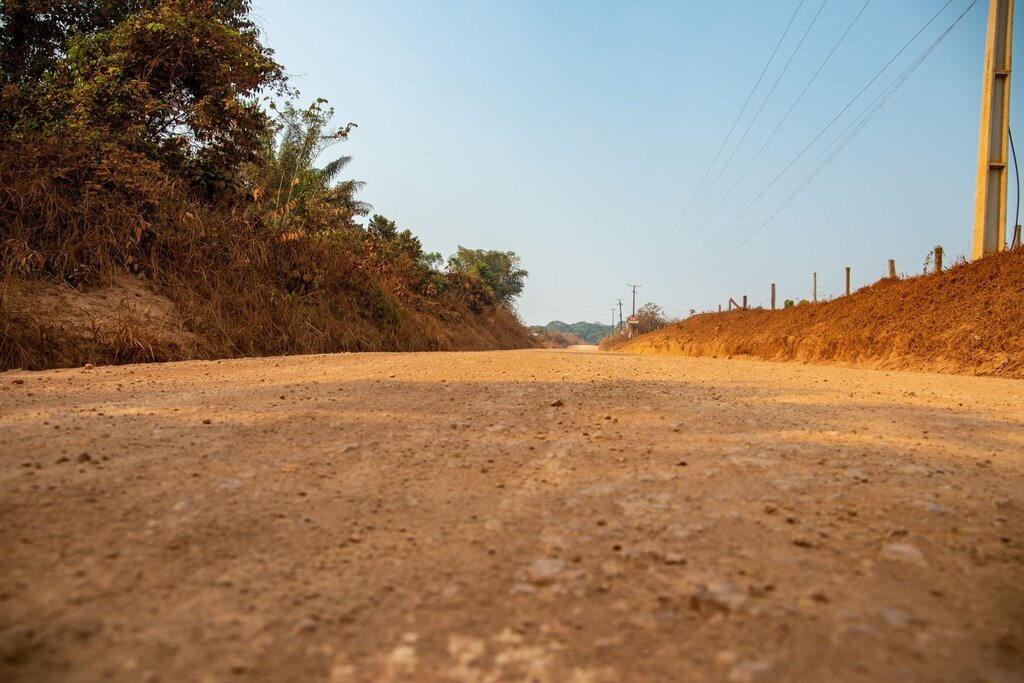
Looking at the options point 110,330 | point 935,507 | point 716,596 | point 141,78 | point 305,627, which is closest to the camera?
point 305,627

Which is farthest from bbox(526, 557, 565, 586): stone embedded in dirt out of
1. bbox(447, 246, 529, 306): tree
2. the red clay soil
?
bbox(447, 246, 529, 306): tree

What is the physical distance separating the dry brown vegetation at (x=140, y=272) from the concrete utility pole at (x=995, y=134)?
11756mm

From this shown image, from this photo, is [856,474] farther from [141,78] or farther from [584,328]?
[584,328]

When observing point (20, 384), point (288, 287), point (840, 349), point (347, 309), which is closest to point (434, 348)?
point (347, 309)

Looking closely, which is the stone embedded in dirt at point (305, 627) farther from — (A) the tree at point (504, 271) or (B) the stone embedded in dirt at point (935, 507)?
(A) the tree at point (504, 271)

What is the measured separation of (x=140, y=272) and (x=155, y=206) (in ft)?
3.57

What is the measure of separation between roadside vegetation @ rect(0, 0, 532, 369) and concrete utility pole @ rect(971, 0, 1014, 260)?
38.0 ft

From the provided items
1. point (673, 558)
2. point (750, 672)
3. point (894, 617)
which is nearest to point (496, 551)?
point (673, 558)

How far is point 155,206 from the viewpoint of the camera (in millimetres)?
7859

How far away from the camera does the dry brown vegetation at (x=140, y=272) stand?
5844 millimetres

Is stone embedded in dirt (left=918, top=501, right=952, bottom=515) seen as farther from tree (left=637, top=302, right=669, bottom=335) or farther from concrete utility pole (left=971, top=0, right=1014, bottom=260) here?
tree (left=637, top=302, right=669, bottom=335)

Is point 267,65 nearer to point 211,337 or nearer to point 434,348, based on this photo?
point 211,337

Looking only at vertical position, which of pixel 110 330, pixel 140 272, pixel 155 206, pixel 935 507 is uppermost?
pixel 155 206

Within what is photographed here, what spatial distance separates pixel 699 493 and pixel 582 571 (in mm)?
684
